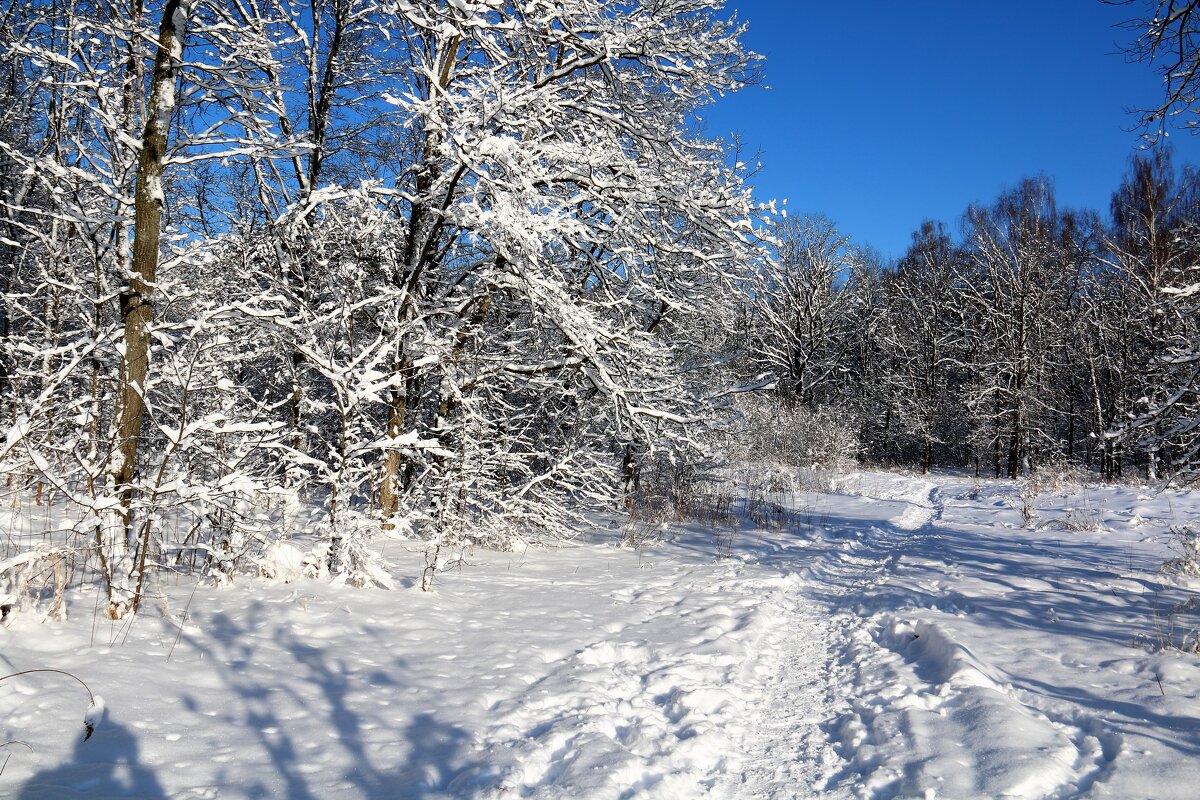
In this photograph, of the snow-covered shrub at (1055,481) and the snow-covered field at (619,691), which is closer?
the snow-covered field at (619,691)

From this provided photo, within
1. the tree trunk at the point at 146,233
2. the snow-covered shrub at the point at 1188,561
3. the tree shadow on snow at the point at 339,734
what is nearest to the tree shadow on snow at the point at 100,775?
the tree shadow on snow at the point at 339,734

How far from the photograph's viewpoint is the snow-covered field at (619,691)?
8.71ft

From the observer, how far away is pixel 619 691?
3754 millimetres

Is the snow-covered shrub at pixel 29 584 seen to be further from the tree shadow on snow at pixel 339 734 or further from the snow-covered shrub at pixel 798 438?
the snow-covered shrub at pixel 798 438

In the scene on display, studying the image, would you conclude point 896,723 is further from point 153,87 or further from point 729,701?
point 153,87

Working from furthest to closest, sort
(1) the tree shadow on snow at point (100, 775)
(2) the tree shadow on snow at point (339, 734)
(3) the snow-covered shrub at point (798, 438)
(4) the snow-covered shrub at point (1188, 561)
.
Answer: (3) the snow-covered shrub at point (798, 438), (4) the snow-covered shrub at point (1188, 561), (2) the tree shadow on snow at point (339, 734), (1) the tree shadow on snow at point (100, 775)

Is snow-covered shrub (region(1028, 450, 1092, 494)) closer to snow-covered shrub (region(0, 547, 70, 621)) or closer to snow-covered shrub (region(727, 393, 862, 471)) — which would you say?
snow-covered shrub (region(727, 393, 862, 471))

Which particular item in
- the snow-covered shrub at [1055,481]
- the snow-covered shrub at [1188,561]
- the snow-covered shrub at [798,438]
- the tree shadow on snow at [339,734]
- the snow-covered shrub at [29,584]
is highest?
the snow-covered shrub at [798,438]

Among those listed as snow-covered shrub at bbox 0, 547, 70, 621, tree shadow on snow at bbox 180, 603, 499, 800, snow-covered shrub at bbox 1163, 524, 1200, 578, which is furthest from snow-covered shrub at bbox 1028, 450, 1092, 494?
snow-covered shrub at bbox 0, 547, 70, 621

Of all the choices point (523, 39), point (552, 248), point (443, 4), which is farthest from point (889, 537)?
point (443, 4)

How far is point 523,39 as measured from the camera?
6.39 metres

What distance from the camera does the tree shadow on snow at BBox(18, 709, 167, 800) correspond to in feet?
7.44

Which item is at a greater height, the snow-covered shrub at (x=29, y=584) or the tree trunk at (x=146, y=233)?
the tree trunk at (x=146, y=233)

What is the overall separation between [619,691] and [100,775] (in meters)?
2.41
